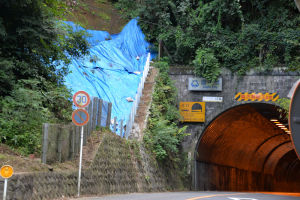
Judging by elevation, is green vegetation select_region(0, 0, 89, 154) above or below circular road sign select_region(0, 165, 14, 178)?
above

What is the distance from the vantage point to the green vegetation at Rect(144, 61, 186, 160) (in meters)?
16.5

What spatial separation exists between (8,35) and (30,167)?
479cm

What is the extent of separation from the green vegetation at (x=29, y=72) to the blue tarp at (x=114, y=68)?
4.29 metres

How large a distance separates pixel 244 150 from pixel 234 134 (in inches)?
184

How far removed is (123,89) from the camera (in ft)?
68.7

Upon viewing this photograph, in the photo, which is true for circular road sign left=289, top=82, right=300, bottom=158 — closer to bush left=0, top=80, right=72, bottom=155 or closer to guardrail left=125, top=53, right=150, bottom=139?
bush left=0, top=80, right=72, bottom=155

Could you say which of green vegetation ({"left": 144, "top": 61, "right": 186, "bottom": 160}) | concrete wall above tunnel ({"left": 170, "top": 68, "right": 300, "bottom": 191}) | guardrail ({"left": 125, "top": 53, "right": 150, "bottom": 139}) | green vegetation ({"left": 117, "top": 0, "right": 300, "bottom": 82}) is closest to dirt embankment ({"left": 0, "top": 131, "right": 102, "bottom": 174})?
guardrail ({"left": 125, "top": 53, "right": 150, "bottom": 139})

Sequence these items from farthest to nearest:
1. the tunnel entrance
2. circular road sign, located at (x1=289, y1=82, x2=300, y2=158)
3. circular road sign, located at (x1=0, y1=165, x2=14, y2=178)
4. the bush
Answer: the tunnel entrance < the bush < circular road sign, located at (x1=0, y1=165, x2=14, y2=178) < circular road sign, located at (x1=289, y1=82, x2=300, y2=158)

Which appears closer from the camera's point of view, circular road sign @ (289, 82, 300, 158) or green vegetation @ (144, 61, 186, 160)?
circular road sign @ (289, 82, 300, 158)

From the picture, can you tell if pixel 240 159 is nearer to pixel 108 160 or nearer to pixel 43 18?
pixel 108 160

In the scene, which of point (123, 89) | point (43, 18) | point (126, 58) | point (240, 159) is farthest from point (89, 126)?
point (240, 159)

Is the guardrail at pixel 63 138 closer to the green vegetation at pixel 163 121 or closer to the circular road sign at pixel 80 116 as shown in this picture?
the circular road sign at pixel 80 116

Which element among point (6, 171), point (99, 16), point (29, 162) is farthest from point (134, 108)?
point (99, 16)

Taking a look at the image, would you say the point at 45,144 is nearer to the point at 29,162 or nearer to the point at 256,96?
the point at 29,162
